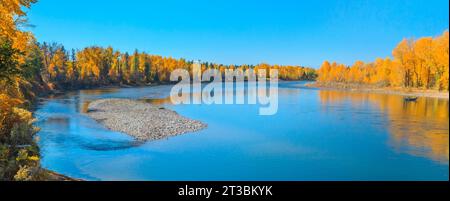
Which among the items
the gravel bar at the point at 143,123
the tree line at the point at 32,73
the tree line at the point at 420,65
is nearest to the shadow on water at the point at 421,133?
the gravel bar at the point at 143,123

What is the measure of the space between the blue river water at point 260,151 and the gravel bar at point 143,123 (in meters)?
1.10

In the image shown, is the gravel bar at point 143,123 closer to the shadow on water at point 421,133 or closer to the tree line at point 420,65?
the shadow on water at point 421,133

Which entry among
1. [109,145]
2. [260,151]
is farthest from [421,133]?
[109,145]

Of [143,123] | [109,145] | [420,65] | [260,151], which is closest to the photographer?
[260,151]

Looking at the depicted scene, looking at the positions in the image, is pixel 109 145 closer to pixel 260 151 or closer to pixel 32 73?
pixel 260 151

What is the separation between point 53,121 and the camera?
31375 mm

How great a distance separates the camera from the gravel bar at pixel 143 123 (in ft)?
83.2

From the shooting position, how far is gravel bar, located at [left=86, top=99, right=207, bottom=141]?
25.4 metres

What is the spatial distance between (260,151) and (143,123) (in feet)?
40.4

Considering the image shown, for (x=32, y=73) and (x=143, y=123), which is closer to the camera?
(x=143, y=123)

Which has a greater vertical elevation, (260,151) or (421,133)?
(421,133)

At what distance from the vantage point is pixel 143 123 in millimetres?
29094
